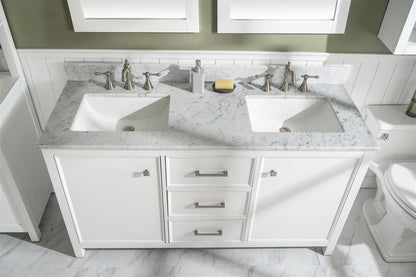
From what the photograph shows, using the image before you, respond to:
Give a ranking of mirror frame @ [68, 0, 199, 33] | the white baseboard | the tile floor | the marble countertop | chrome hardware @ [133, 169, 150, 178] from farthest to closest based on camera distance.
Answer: the white baseboard → the tile floor → mirror frame @ [68, 0, 199, 33] → chrome hardware @ [133, 169, 150, 178] → the marble countertop

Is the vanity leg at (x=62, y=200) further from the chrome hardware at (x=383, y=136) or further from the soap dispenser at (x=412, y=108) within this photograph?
the soap dispenser at (x=412, y=108)

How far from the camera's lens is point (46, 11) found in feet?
6.54

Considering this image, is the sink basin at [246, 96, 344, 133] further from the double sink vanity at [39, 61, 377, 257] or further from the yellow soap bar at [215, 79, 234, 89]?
the yellow soap bar at [215, 79, 234, 89]

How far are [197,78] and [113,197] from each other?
2.42 feet

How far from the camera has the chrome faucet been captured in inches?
81.4

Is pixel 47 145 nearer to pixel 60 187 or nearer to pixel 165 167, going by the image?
pixel 60 187

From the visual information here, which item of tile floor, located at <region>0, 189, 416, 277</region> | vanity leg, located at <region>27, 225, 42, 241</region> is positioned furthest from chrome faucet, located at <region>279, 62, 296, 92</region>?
vanity leg, located at <region>27, 225, 42, 241</region>

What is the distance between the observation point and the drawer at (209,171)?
1826 millimetres

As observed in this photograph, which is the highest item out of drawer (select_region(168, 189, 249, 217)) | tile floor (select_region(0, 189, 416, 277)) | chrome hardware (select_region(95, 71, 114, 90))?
chrome hardware (select_region(95, 71, 114, 90))

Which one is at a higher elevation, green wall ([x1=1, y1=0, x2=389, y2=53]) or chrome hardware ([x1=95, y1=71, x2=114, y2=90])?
green wall ([x1=1, y1=0, x2=389, y2=53])

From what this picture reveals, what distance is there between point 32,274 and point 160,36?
4.87ft

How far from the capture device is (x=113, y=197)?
198cm

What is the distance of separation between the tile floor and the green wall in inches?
45.6

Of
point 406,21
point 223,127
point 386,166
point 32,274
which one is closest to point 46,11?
point 223,127
